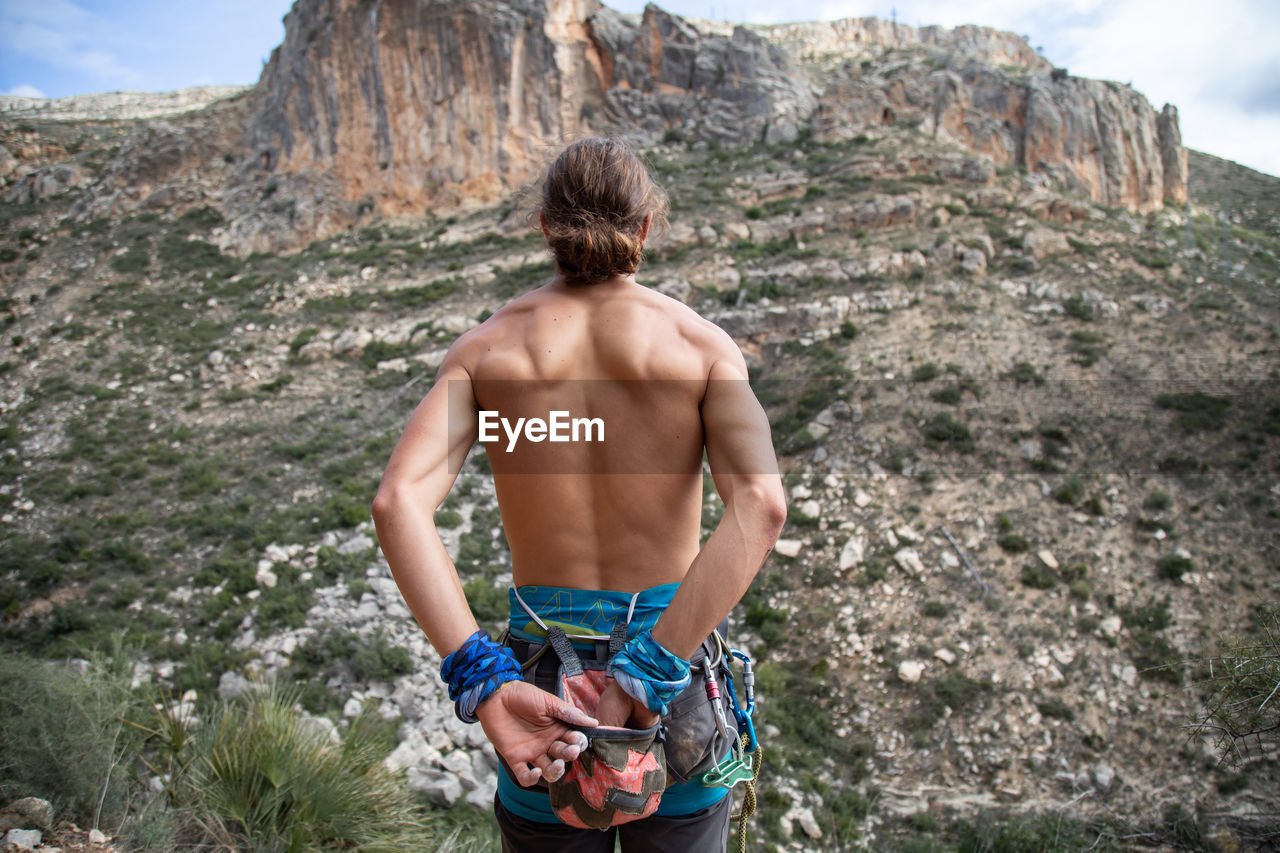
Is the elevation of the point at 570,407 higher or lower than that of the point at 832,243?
lower

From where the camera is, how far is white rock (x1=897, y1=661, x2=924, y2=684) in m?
7.85

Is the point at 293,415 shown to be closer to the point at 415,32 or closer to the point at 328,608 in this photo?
the point at 328,608

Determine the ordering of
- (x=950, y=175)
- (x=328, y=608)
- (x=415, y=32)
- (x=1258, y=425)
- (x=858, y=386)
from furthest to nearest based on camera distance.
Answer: (x=415, y=32)
(x=950, y=175)
(x=858, y=386)
(x=1258, y=425)
(x=328, y=608)

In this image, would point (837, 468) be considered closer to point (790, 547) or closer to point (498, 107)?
point (790, 547)

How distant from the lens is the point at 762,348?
49.1 ft

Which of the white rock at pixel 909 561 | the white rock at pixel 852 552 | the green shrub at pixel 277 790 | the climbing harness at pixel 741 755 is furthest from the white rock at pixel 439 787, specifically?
the white rock at pixel 909 561

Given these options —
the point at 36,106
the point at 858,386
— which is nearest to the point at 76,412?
the point at 858,386

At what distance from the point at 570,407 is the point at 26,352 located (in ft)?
73.3

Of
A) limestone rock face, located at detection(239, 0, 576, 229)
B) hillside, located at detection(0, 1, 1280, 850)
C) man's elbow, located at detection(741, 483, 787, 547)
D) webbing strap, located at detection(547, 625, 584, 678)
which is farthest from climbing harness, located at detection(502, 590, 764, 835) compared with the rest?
limestone rock face, located at detection(239, 0, 576, 229)

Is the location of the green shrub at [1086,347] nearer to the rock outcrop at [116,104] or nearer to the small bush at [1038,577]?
the small bush at [1038,577]

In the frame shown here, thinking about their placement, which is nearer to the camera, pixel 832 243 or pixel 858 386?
pixel 858 386

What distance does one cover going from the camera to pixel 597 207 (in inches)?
59.5

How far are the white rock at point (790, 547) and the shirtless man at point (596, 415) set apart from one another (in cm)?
869

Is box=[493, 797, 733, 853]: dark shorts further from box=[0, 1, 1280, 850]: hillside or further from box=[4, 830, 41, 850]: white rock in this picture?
box=[4, 830, 41, 850]: white rock
